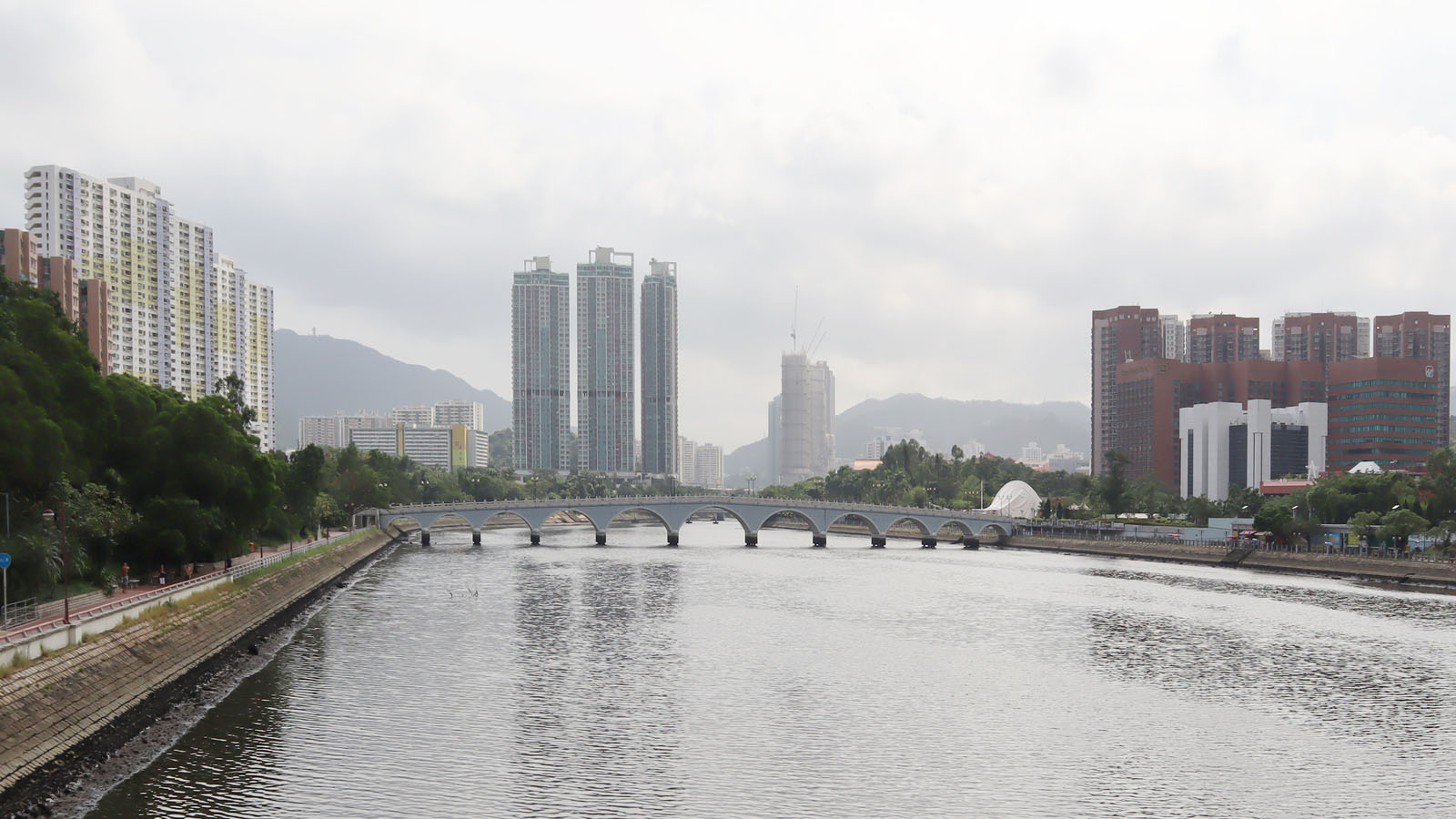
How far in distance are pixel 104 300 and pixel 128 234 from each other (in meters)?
36.3

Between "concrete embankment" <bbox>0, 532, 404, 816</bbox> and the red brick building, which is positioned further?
the red brick building

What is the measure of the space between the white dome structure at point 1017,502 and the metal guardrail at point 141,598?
10831cm

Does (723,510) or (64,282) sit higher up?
→ (64,282)

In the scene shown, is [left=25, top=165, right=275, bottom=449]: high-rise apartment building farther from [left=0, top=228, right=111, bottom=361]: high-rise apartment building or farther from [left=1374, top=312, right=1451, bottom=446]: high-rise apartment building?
[left=1374, top=312, right=1451, bottom=446]: high-rise apartment building

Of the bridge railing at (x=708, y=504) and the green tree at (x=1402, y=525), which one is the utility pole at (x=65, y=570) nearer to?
the green tree at (x=1402, y=525)

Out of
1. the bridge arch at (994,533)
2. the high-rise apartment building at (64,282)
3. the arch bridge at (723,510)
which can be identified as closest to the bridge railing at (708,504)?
the arch bridge at (723,510)

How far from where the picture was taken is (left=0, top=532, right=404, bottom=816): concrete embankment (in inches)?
1101

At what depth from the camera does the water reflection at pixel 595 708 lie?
1191 inches

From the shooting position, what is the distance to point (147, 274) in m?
144

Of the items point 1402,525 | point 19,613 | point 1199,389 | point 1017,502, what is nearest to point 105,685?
point 19,613

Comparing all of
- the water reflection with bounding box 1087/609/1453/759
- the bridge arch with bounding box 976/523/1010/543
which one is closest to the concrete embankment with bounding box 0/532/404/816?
the water reflection with bounding box 1087/609/1453/759

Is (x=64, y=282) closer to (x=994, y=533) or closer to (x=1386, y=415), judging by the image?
(x=994, y=533)

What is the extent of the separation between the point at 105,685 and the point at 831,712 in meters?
22.7

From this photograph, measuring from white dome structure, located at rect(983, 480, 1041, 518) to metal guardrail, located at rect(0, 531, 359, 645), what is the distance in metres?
108
